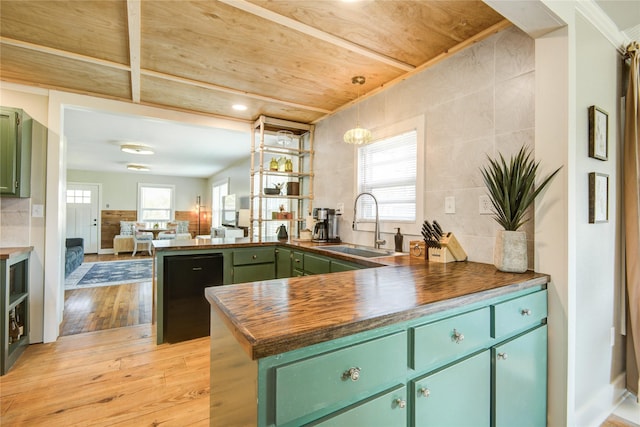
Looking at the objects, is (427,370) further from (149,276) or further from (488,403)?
(149,276)

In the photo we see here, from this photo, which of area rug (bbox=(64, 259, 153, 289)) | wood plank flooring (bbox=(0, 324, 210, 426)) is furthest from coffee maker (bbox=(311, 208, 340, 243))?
area rug (bbox=(64, 259, 153, 289))

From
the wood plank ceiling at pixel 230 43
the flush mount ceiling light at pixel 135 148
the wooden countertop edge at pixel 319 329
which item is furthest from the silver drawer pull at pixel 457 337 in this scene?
the flush mount ceiling light at pixel 135 148

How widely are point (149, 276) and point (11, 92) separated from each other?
12.1ft

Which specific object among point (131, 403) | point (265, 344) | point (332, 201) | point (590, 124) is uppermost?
point (590, 124)

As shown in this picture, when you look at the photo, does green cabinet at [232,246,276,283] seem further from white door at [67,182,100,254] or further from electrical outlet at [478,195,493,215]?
white door at [67,182,100,254]

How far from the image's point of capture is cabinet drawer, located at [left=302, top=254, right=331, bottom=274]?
7.56 feet

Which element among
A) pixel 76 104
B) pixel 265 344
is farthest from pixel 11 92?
pixel 265 344

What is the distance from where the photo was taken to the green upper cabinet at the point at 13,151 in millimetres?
2391

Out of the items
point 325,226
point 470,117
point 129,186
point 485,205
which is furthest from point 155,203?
point 485,205

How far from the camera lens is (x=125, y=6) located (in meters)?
1.65

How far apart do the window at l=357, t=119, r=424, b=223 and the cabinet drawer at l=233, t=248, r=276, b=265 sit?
3.22 feet

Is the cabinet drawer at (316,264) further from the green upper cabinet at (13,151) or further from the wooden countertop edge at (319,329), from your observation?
the green upper cabinet at (13,151)

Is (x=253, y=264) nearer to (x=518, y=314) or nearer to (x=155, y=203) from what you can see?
(x=518, y=314)

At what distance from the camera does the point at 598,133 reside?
5.40ft
